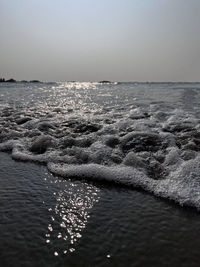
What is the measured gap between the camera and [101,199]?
3385mm

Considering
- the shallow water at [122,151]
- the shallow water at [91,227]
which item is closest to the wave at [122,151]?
the shallow water at [122,151]

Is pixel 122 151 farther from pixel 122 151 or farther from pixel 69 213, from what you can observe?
pixel 69 213

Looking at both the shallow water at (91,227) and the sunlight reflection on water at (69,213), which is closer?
the shallow water at (91,227)

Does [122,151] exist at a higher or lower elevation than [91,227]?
higher

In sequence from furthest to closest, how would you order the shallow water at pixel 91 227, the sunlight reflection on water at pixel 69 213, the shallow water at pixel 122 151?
the shallow water at pixel 122 151 < the sunlight reflection on water at pixel 69 213 < the shallow water at pixel 91 227

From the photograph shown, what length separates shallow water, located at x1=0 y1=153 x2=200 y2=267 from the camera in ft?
7.49

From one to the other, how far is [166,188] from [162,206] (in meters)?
0.49

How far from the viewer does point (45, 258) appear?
2.25 metres

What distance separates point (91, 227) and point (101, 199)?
693mm

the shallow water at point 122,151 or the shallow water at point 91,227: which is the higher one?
the shallow water at point 122,151

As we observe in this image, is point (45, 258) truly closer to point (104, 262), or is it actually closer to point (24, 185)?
point (104, 262)

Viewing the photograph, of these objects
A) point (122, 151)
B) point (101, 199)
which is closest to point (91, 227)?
point (101, 199)

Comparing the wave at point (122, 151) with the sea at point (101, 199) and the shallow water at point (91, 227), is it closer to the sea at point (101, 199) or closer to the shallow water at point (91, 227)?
the sea at point (101, 199)

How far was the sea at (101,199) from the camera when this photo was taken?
2.35 m
